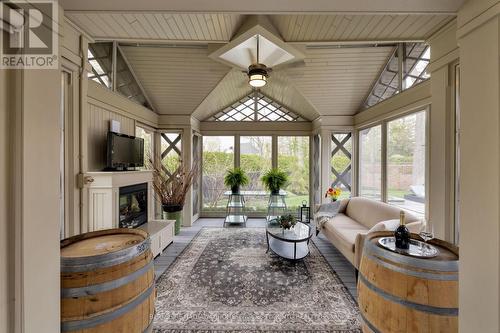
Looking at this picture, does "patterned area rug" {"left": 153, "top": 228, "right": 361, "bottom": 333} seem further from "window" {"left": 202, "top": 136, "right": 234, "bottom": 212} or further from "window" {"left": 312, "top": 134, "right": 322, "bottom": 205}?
"window" {"left": 202, "top": 136, "right": 234, "bottom": 212}

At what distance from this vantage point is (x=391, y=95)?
11.8ft

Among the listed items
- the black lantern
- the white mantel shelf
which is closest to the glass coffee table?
the black lantern

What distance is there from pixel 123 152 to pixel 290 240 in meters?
2.80

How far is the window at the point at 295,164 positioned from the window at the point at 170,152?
103 inches

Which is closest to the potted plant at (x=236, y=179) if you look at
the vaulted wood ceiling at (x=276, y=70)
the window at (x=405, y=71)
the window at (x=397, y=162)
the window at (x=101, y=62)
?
the vaulted wood ceiling at (x=276, y=70)

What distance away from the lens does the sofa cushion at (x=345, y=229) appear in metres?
2.86

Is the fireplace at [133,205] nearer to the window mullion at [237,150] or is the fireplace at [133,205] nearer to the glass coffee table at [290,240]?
the glass coffee table at [290,240]

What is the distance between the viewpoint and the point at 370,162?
4.32 m

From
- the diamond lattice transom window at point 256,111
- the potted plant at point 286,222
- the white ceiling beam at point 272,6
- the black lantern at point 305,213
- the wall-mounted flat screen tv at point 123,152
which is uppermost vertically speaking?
the diamond lattice transom window at point 256,111

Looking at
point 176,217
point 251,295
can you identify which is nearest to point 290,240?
point 251,295

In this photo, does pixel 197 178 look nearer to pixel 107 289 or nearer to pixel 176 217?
pixel 176 217

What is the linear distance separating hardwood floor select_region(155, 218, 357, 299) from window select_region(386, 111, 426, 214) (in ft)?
4.28

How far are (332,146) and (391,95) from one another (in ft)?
5.50

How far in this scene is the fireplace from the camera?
3.08m
